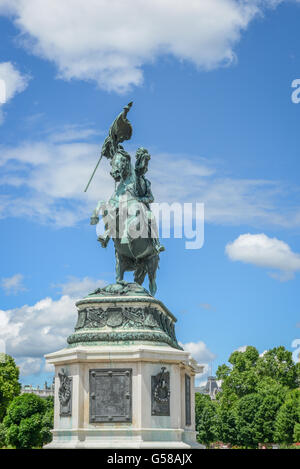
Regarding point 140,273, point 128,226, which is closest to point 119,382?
point 140,273

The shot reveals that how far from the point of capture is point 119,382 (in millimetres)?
20766

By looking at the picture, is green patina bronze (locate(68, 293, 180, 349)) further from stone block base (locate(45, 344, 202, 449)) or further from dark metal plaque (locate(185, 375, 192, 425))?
dark metal plaque (locate(185, 375, 192, 425))

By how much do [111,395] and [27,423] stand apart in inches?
1570

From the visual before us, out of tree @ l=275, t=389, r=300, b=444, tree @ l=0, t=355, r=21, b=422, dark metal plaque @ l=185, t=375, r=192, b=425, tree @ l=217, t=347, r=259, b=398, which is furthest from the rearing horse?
tree @ l=217, t=347, r=259, b=398

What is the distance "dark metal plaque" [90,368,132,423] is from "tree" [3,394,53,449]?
39429mm

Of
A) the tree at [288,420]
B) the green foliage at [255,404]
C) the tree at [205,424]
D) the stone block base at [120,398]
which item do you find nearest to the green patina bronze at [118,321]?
the stone block base at [120,398]

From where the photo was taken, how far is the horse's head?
24844 millimetres

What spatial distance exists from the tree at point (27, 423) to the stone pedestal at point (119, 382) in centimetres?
3828

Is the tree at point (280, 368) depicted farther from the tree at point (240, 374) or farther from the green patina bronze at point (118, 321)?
the green patina bronze at point (118, 321)

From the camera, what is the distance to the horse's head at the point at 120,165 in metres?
24.8

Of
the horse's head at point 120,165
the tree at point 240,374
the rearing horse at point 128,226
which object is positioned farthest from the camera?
the tree at point 240,374

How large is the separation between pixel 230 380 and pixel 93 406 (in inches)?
2436

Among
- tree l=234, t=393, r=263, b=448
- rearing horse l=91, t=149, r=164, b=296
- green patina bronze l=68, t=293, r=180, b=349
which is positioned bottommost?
tree l=234, t=393, r=263, b=448

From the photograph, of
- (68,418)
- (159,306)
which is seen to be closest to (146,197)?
(159,306)
